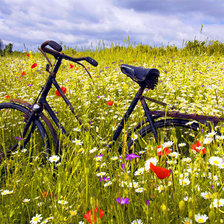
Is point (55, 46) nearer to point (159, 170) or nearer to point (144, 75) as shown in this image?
point (144, 75)

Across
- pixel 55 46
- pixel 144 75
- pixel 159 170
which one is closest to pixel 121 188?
pixel 159 170

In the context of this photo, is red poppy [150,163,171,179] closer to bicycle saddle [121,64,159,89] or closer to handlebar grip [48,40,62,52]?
bicycle saddle [121,64,159,89]

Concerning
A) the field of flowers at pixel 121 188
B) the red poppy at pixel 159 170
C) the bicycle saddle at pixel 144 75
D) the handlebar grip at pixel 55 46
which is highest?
the handlebar grip at pixel 55 46

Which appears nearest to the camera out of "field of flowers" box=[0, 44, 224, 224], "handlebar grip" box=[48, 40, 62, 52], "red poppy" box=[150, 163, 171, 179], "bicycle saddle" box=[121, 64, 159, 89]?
"red poppy" box=[150, 163, 171, 179]

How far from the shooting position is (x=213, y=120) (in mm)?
2338

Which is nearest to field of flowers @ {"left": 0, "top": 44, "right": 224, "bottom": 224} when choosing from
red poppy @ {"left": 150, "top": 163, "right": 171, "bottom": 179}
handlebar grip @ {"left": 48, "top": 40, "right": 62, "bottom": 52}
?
red poppy @ {"left": 150, "top": 163, "right": 171, "bottom": 179}

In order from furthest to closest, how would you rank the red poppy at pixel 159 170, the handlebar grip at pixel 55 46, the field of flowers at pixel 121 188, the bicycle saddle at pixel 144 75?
the handlebar grip at pixel 55 46 → the bicycle saddle at pixel 144 75 → the field of flowers at pixel 121 188 → the red poppy at pixel 159 170

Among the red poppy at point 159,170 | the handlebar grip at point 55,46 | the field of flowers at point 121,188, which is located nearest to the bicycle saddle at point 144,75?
the field of flowers at point 121,188

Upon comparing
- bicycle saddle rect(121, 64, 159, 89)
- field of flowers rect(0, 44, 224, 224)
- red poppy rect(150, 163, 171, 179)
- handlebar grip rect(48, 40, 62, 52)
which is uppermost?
handlebar grip rect(48, 40, 62, 52)

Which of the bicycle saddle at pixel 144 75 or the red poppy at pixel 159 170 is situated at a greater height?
the bicycle saddle at pixel 144 75

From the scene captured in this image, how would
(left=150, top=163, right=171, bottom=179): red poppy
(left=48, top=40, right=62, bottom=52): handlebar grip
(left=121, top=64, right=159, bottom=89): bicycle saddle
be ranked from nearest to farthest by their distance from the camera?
(left=150, top=163, right=171, bottom=179): red poppy → (left=121, top=64, right=159, bottom=89): bicycle saddle → (left=48, top=40, right=62, bottom=52): handlebar grip

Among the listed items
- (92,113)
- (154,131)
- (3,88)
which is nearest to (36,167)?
(154,131)

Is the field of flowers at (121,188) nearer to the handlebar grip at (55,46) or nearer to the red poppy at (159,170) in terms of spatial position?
the red poppy at (159,170)

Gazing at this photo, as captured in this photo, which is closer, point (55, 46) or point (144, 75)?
point (144, 75)
